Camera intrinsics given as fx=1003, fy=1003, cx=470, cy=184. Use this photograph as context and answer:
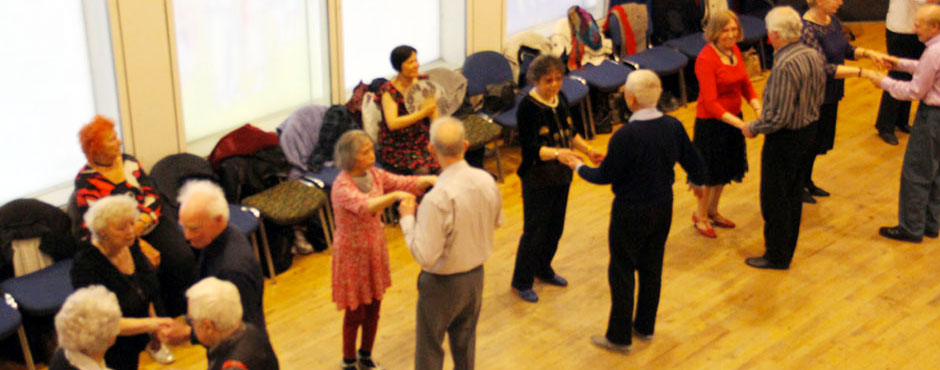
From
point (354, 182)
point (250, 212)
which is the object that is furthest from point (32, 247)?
point (354, 182)

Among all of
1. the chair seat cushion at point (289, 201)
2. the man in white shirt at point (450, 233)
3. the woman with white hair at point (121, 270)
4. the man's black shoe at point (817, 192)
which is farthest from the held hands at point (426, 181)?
the man's black shoe at point (817, 192)

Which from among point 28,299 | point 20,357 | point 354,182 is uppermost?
point 354,182

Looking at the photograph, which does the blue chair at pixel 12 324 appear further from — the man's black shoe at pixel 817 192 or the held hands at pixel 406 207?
the man's black shoe at pixel 817 192

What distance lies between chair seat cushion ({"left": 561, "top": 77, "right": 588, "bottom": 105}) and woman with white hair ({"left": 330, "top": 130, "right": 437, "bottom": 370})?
3444mm

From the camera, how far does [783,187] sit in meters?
5.98

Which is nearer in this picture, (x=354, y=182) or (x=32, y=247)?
(x=354, y=182)

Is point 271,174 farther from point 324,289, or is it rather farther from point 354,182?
point 354,182

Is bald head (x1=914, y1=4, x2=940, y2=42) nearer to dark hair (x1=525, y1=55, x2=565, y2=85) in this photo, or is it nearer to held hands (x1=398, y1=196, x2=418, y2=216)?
dark hair (x1=525, y1=55, x2=565, y2=85)

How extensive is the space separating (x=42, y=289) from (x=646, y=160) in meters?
3.22

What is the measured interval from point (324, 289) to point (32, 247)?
168 cm

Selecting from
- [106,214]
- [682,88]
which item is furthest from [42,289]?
[682,88]

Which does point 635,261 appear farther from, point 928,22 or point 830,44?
point 928,22

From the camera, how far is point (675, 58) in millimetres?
9070

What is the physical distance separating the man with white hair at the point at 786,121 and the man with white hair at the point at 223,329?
3.44 m
